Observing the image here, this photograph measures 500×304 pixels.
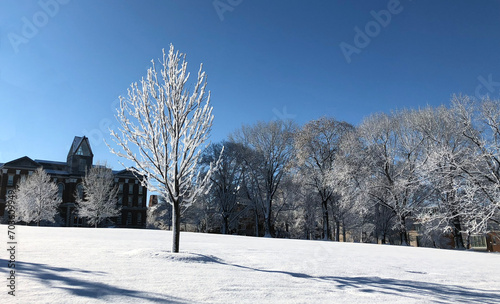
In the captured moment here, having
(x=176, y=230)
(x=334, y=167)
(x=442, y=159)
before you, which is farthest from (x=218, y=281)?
(x=334, y=167)

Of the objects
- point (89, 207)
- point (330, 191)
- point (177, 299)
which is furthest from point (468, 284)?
point (89, 207)

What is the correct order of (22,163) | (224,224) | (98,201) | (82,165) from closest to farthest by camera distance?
(98,201)
(224,224)
(22,163)
(82,165)

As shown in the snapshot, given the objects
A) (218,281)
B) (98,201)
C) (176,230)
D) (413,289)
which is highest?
(98,201)

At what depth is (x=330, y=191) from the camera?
100 ft

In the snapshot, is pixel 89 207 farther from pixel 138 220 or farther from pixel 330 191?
pixel 330 191

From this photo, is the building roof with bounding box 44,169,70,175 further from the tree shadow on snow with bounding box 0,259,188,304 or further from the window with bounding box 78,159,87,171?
the tree shadow on snow with bounding box 0,259,188,304

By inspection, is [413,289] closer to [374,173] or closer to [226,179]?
[374,173]

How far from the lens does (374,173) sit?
1075 inches

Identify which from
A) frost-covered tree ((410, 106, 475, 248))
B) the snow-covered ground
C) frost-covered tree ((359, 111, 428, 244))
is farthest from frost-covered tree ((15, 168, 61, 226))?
frost-covered tree ((410, 106, 475, 248))

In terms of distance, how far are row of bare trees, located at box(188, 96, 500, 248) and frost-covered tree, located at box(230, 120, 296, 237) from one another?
0.12m

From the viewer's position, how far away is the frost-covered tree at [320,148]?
31.1 m

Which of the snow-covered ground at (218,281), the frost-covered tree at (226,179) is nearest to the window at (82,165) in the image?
the frost-covered tree at (226,179)

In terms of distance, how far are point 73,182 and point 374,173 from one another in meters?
48.1

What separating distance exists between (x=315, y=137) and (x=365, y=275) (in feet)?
84.1
